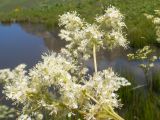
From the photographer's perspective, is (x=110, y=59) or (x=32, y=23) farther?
(x=32, y=23)

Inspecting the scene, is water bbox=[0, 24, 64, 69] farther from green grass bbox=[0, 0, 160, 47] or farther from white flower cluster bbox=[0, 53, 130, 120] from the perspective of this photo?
white flower cluster bbox=[0, 53, 130, 120]

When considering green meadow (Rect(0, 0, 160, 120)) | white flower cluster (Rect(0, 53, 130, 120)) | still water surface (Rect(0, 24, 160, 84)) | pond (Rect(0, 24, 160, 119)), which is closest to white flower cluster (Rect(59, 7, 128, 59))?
white flower cluster (Rect(0, 53, 130, 120))

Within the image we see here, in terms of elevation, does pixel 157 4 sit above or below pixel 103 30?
above

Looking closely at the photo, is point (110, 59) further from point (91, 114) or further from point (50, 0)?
point (50, 0)

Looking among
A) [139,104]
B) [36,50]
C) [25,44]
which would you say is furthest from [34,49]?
[139,104]

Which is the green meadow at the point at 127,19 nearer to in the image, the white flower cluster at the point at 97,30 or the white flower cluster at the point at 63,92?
the white flower cluster at the point at 97,30

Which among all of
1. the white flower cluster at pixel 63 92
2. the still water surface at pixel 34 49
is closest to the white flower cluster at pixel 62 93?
the white flower cluster at pixel 63 92

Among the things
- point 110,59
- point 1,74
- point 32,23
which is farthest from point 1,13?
point 1,74
